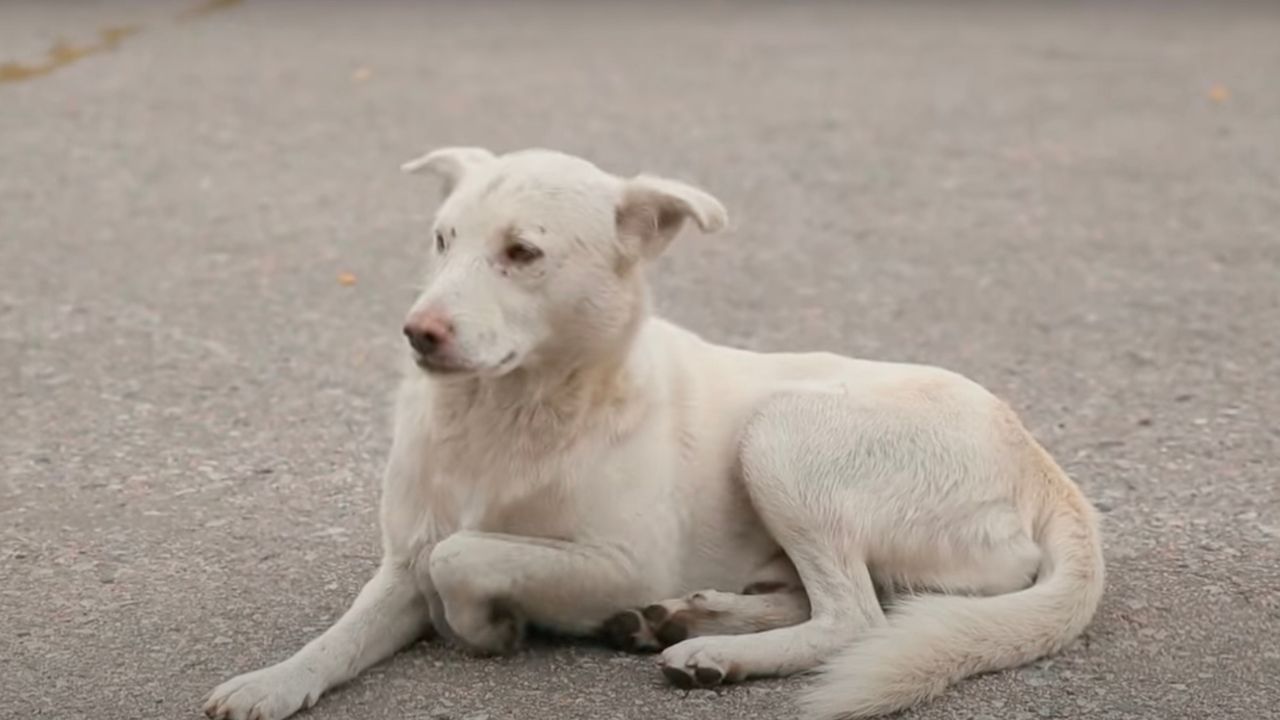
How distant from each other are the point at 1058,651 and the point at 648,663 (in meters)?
0.81

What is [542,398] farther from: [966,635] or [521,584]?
[966,635]

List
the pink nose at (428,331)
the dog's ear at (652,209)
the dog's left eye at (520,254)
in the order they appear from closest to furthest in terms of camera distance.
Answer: the pink nose at (428,331) < the dog's left eye at (520,254) < the dog's ear at (652,209)

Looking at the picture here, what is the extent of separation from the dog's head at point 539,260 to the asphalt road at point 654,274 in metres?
0.65

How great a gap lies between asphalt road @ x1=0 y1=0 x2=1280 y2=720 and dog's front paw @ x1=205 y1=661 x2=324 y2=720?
0.20 ft

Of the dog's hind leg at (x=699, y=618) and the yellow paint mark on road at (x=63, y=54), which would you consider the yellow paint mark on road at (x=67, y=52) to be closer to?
the yellow paint mark on road at (x=63, y=54)

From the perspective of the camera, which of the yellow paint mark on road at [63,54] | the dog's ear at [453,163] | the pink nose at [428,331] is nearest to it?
the pink nose at [428,331]

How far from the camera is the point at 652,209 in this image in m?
3.79

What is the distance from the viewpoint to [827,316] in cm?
665

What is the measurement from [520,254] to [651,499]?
1.87 ft

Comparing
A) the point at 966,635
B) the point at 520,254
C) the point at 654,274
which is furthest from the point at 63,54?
the point at 966,635

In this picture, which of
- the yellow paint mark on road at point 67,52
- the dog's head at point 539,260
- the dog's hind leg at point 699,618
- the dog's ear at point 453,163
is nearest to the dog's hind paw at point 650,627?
the dog's hind leg at point 699,618

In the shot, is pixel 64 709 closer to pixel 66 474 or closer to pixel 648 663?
pixel 648 663

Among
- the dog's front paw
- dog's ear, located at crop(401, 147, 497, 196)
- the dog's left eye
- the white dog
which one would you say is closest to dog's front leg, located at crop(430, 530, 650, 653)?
the white dog

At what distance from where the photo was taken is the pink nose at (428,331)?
3.46 m
